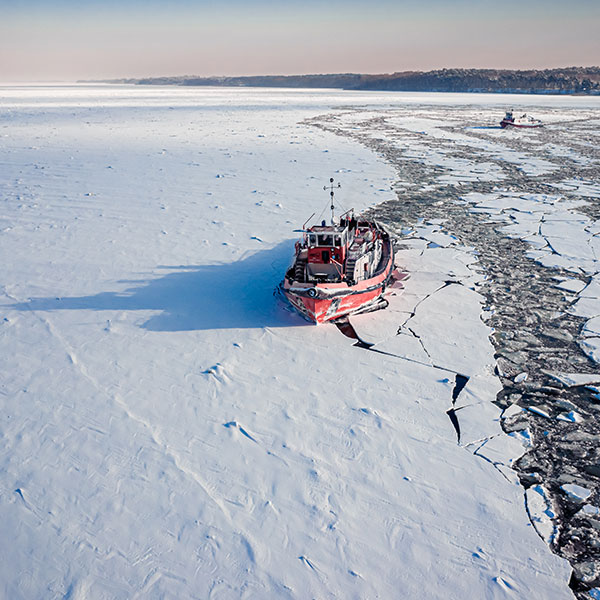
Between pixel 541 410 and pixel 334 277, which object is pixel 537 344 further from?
pixel 334 277

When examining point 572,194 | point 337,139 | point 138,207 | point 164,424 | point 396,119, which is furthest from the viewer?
point 396,119

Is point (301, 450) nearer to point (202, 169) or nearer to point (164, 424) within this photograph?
point (164, 424)

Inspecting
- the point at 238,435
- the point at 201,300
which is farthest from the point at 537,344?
the point at 201,300

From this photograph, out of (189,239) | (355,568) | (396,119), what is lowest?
(355,568)

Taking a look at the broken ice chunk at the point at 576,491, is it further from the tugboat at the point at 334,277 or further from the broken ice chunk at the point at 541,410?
the tugboat at the point at 334,277

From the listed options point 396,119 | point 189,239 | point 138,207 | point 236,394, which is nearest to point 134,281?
point 189,239

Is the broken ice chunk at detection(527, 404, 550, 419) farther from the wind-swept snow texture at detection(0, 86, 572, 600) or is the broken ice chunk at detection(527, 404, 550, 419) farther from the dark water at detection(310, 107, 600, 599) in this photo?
the wind-swept snow texture at detection(0, 86, 572, 600)

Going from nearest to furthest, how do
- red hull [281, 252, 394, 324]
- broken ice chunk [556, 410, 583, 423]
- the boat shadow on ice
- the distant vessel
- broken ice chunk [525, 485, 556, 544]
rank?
broken ice chunk [525, 485, 556, 544], broken ice chunk [556, 410, 583, 423], red hull [281, 252, 394, 324], the boat shadow on ice, the distant vessel

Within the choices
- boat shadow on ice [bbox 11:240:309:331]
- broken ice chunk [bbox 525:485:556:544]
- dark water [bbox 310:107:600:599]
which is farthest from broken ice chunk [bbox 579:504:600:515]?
boat shadow on ice [bbox 11:240:309:331]
